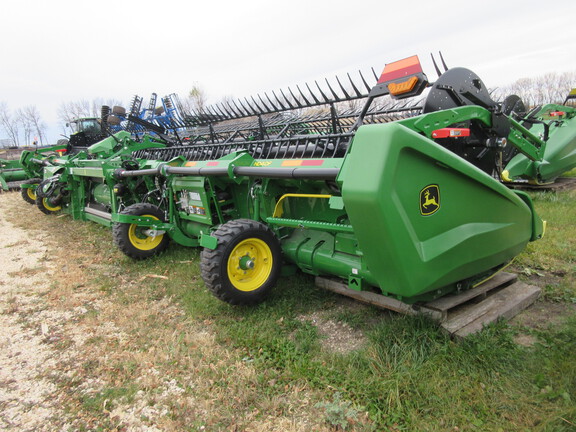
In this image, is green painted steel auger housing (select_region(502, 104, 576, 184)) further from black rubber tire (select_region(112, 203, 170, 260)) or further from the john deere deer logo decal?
black rubber tire (select_region(112, 203, 170, 260))

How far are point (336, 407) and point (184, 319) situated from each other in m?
1.77

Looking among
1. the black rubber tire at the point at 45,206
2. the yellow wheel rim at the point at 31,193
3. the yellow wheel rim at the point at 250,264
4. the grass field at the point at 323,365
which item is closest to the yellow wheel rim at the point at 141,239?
the grass field at the point at 323,365

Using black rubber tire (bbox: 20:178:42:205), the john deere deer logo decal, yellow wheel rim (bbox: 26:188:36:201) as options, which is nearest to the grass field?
the john deere deer logo decal

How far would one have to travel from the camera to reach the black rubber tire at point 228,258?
3092 mm

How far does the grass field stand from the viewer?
81.9 inches

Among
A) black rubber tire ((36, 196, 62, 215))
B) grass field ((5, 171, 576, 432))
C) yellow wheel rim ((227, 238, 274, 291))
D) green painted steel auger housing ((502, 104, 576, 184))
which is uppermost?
green painted steel auger housing ((502, 104, 576, 184))

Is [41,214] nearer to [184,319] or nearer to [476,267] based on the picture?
[184,319]


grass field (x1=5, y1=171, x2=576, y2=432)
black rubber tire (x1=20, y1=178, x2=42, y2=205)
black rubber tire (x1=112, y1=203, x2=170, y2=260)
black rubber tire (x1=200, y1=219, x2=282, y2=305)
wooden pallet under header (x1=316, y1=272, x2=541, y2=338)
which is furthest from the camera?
black rubber tire (x1=20, y1=178, x2=42, y2=205)

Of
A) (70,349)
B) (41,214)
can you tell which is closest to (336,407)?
(70,349)

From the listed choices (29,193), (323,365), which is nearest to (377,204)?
(323,365)

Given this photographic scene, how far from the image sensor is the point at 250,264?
3.25m

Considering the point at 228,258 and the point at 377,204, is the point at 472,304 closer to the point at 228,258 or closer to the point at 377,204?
the point at 377,204

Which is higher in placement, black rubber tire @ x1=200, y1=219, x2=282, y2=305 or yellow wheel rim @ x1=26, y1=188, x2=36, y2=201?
black rubber tire @ x1=200, y1=219, x2=282, y2=305

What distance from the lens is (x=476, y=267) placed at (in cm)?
261
